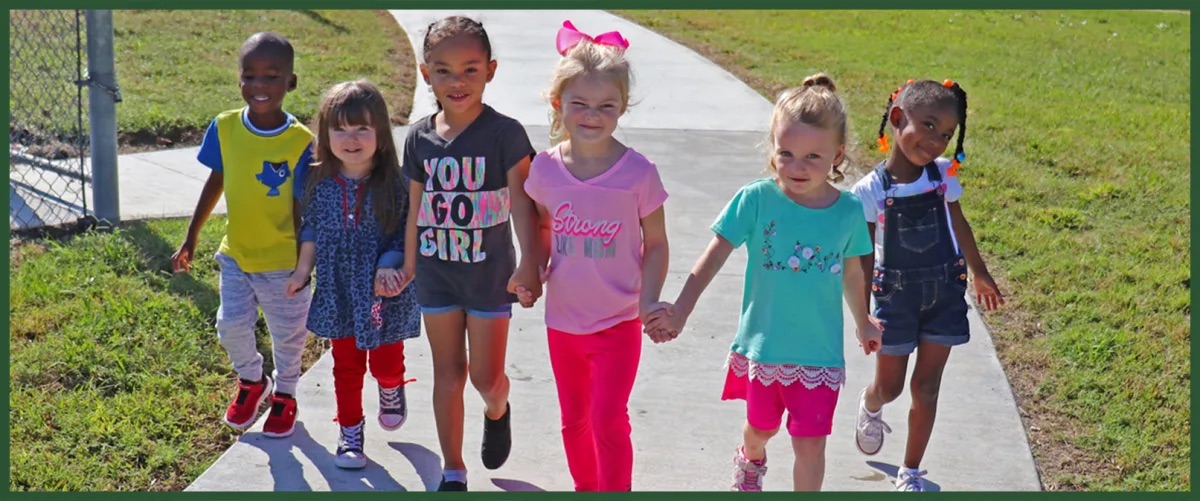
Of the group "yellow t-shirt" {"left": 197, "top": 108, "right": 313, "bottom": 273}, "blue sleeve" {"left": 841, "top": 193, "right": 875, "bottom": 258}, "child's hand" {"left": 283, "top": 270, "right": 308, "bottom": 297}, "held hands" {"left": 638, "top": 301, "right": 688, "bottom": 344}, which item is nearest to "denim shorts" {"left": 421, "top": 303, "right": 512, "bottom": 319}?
"child's hand" {"left": 283, "top": 270, "right": 308, "bottom": 297}

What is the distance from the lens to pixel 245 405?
451cm

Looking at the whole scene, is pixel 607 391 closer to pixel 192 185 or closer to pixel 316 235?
pixel 316 235

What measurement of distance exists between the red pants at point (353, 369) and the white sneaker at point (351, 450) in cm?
2

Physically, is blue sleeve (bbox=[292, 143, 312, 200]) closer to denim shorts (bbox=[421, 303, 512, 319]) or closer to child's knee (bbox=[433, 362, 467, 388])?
denim shorts (bbox=[421, 303, 512, 319])

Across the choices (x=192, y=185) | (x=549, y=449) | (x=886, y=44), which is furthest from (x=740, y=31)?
(x=549, y=449)

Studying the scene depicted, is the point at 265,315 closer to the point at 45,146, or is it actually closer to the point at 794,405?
the point at 794,405

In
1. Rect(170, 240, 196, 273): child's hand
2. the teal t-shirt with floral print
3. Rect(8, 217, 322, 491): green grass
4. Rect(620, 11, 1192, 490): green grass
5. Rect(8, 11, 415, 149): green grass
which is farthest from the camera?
Rect(8, 11, 415, 149): green grass

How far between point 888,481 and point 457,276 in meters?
1.53

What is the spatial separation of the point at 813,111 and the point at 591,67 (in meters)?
0.62

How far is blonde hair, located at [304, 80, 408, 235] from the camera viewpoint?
4.00m

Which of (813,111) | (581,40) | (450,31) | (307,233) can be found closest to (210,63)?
(307,233)

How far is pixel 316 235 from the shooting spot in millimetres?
4113

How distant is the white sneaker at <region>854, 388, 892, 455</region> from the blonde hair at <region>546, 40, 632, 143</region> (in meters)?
1.40

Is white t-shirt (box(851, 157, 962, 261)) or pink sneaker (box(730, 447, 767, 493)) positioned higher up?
white t-shirt (box(851, 157, 962, 261))
